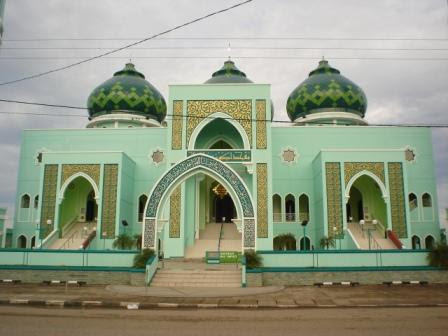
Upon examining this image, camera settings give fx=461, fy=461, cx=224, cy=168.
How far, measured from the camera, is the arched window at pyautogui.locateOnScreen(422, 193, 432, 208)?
21.2 metres

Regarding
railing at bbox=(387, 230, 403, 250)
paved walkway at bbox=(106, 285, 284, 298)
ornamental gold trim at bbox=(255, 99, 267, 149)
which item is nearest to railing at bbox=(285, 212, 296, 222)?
ornamental gold trim at bbox=(255, 99, 267, 149)

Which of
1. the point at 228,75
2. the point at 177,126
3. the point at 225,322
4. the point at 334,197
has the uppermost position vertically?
the point at 228,75

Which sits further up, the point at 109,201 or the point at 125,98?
the point at 125,98

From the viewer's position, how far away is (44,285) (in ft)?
41.2

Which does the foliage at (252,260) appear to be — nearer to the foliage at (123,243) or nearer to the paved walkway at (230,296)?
the paved walkway at (230,296)

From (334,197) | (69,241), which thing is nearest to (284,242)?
(334,197)

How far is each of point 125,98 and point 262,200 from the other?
413 inches

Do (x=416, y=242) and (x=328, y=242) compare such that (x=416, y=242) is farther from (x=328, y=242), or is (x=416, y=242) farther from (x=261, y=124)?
(x=261, y=124)

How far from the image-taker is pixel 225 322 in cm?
687

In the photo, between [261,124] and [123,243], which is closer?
[123,243]

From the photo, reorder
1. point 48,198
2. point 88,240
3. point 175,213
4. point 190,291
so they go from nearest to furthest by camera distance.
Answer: point 190,291
point 88,240
point 175,213
point 48,198

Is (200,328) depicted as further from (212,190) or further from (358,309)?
(212,190)

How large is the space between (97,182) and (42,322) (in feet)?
43.5

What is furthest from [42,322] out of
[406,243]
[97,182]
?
[406,243]
